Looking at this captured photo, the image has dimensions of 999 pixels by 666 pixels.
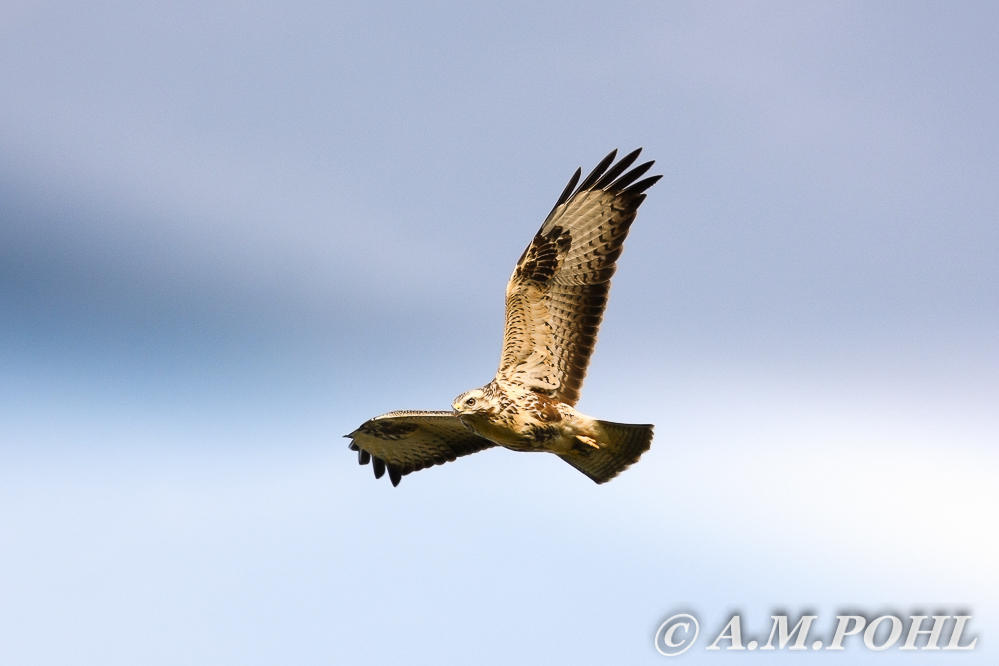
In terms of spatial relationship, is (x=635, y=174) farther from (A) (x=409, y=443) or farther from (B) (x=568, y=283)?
(A) (x=409, y=443)

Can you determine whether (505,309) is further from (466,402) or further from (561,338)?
(466,402)

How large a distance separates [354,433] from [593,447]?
12.0 feet

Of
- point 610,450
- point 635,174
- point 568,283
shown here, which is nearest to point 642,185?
point 635,174

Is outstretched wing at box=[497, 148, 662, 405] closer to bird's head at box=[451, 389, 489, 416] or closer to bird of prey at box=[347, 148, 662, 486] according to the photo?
bird of prey at box=[347, 148, 662, 486]

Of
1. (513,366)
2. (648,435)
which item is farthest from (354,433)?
(648,435)

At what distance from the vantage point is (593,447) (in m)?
10.5

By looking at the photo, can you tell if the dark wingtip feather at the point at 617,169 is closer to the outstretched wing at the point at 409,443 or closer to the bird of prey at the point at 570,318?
the bird of prey at the point at 570,318

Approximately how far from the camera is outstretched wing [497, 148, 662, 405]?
1059 cm

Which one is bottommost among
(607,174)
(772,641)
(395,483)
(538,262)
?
(772,641)

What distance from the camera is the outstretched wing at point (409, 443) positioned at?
12.2 meters

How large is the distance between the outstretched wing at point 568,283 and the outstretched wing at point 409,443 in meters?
1.80

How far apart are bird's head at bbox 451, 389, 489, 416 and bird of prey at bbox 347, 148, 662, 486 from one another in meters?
0.34

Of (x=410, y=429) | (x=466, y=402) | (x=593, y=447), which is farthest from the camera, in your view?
(x=410, y=429)

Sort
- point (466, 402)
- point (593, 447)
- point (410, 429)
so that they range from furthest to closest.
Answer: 1. point (410, 429)
2. point (593, 447)
3. point (466, 402)
